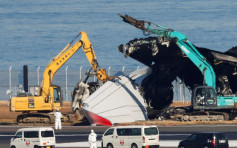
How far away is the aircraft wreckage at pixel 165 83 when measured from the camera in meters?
77.8

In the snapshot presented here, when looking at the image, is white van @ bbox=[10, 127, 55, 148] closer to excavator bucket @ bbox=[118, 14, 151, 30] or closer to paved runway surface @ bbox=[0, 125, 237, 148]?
paved runway surface @ bbox=[0, 125, 237, 148]

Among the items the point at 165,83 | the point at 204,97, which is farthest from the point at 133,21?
the point at 204,97

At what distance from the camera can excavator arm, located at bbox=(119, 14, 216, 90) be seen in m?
76.9

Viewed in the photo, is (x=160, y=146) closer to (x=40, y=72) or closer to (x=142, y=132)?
(x=142, y=132)

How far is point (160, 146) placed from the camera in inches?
2132

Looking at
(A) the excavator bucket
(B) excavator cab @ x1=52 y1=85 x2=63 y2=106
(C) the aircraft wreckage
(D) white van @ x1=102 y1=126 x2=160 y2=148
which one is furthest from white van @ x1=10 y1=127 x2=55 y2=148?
(B) excavator cab @ x1=52 y1=85 x2=63 y2=106

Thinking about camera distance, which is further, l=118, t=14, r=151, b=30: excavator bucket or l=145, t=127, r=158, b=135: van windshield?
l=118, t=14, r=151, b=30: excavator bucket

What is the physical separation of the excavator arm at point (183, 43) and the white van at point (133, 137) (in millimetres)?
25350

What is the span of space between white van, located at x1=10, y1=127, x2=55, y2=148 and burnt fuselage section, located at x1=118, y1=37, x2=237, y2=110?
26.3m

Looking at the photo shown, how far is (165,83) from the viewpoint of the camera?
8419cm

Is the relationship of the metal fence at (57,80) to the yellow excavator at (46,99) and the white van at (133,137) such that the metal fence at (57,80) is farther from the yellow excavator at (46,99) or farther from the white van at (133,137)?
the white van at (133,137)

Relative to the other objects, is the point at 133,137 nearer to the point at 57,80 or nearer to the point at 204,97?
the point at 204,97

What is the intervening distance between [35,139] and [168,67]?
32.3 metres

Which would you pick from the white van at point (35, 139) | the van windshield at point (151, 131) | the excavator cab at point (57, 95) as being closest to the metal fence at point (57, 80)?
the excavator cab at point (57, 95)
